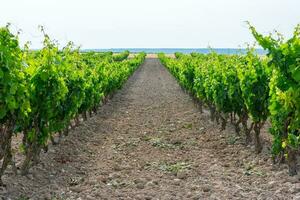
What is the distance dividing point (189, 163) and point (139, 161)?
3.51 ft

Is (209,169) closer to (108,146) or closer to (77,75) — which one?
(108,146)

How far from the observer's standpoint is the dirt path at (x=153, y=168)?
716 centimetres

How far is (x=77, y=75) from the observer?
34.8 ft

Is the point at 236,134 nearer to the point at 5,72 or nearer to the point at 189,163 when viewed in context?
the point at 189,163

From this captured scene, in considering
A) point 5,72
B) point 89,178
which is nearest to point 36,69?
point 5,72

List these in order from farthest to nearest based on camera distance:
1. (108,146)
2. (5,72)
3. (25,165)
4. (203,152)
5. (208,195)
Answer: (108,146) < (203,152) < (25,165) < (208,195) < (5,72)

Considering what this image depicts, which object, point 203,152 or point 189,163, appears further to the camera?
point 203,152

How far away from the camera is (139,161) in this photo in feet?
30.5

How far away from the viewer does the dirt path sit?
7164 millimetres

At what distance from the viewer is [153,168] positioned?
8.72 m

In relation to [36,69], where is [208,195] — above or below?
below

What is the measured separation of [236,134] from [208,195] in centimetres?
471

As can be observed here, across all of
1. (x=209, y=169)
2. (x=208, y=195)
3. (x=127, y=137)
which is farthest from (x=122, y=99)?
(x=208, y=195)

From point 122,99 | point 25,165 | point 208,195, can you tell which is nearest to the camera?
point 208,195
